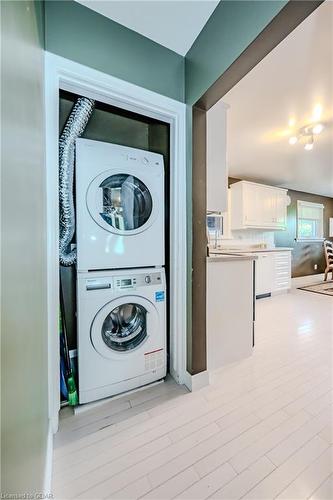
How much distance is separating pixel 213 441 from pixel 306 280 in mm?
5607

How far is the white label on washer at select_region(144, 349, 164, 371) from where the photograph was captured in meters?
1.58

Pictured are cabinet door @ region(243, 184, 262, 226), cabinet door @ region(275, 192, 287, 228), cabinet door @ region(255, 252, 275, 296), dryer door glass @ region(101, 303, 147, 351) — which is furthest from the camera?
cabinet door @ region(275, 192, 287, 228)

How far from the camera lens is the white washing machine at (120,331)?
1382 mm

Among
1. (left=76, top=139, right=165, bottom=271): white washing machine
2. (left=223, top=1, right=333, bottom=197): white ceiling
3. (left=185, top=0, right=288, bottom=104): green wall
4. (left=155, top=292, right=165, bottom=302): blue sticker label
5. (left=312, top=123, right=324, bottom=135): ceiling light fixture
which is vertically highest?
(left=223, top=1, right=333, bottom=197): white ceiling

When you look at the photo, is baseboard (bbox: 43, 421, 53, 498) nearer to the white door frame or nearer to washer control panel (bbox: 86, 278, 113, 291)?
the white door frame

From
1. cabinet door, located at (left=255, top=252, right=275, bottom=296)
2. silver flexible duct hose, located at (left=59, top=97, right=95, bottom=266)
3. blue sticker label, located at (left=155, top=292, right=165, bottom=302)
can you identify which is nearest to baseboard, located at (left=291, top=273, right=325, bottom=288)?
cabinet door, located at (left=255, top=252, right=275, bottom=296)

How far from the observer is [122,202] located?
1531mm

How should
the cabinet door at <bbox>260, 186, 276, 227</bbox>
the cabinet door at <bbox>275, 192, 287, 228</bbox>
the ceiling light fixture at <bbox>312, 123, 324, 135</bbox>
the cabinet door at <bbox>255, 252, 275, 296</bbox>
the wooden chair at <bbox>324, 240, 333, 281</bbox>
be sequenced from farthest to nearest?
1. the wooden chair at <bbox>324, 240, 333, 281</bbox>
2. the cabinet door at <bbox>275, 192, 287, 228</bbox>
3. the cabinet door at <bbox>260, 186, 276, 227</bbox>
4. the cabinet door at <bbox>255, 252, 275, 296</bbox>
5. the ceiling light fixture at <bbox>312, 123, 324, 135</bbox>

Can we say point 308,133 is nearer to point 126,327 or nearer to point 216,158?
point 216,158

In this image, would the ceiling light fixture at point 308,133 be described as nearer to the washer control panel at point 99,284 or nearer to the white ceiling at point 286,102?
the white ceiling at point 286,102

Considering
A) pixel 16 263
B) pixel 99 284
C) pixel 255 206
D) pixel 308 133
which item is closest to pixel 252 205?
pixel 255 206

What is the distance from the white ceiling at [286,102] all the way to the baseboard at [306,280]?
2.65 metres

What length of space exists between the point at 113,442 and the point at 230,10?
237cm

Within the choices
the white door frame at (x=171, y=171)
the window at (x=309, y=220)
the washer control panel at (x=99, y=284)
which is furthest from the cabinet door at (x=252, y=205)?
the washer control panel at (x=99, y=284)
